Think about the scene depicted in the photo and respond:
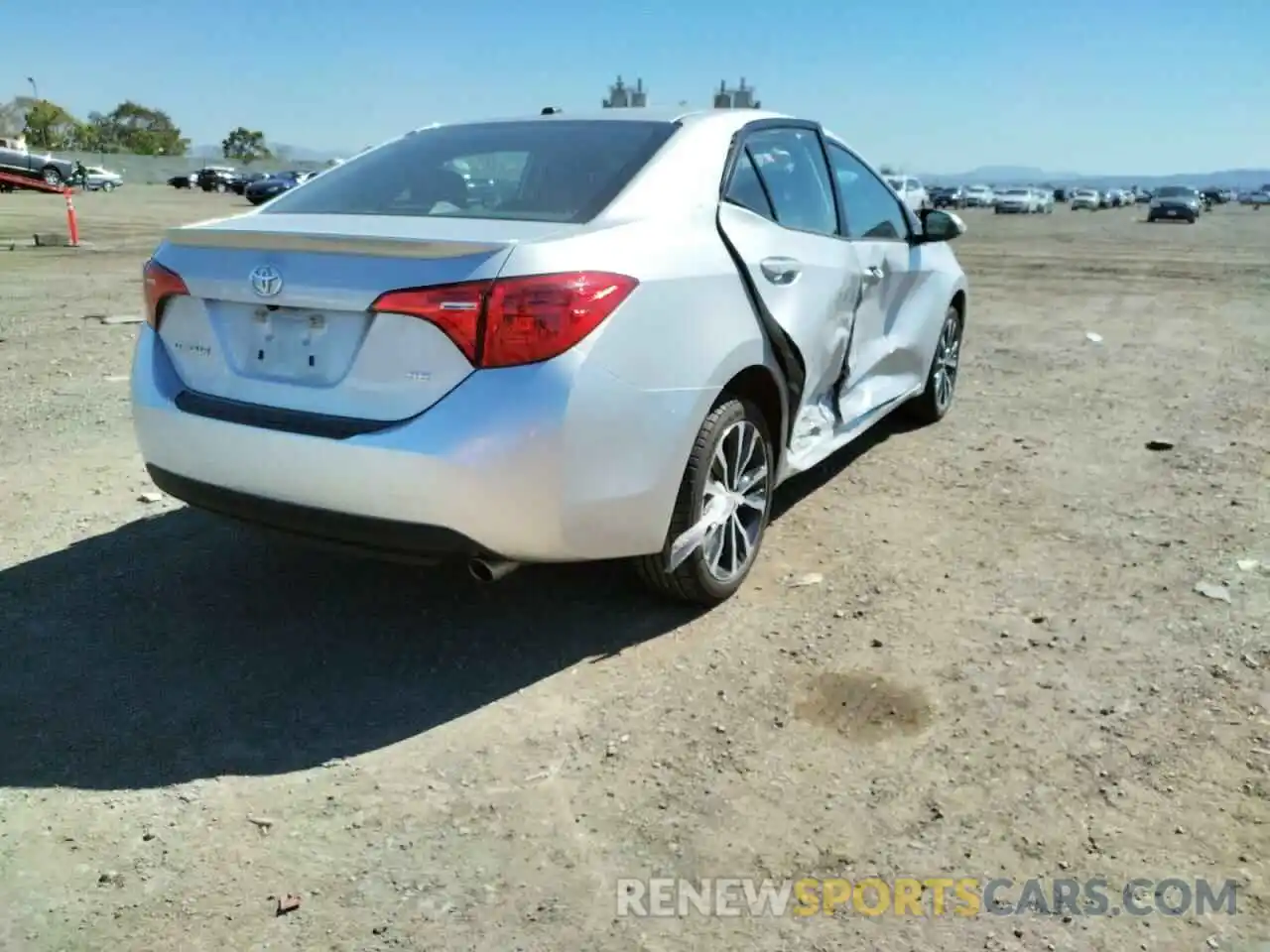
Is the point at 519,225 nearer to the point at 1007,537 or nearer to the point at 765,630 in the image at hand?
the point at 765,630

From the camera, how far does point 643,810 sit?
2.74 meters

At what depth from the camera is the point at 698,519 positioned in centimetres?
357

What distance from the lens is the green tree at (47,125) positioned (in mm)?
106938

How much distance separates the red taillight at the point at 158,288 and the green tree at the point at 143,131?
131586 mm

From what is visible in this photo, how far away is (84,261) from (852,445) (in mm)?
13874

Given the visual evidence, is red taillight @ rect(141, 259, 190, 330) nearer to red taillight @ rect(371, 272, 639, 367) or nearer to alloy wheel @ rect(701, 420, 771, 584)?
red taillight @ rect(371, 272, 639, 367)

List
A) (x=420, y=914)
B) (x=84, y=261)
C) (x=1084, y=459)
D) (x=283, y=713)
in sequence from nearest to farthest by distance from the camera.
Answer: (x=420, y=914)
(x=283, y=713)
(x=1084, y=459)
(x=84, y=261)


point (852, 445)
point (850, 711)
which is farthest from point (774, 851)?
point (852, 445)

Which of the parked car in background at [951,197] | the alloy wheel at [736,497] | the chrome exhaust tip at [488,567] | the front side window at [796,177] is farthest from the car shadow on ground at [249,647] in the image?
the parked car in background at [951,197]

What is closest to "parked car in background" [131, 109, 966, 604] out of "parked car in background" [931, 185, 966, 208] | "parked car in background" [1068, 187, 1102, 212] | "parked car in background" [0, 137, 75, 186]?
"parked car in background" [0, 137, 75, 186]

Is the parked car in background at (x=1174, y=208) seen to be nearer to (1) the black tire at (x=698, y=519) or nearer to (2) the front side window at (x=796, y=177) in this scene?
(2) the front side window at (x=796, y=177)

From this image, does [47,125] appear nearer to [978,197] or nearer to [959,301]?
[978,197]

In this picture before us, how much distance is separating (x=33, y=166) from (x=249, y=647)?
44.4 m

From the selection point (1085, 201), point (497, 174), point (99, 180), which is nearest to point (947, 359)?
point (497, 174)
